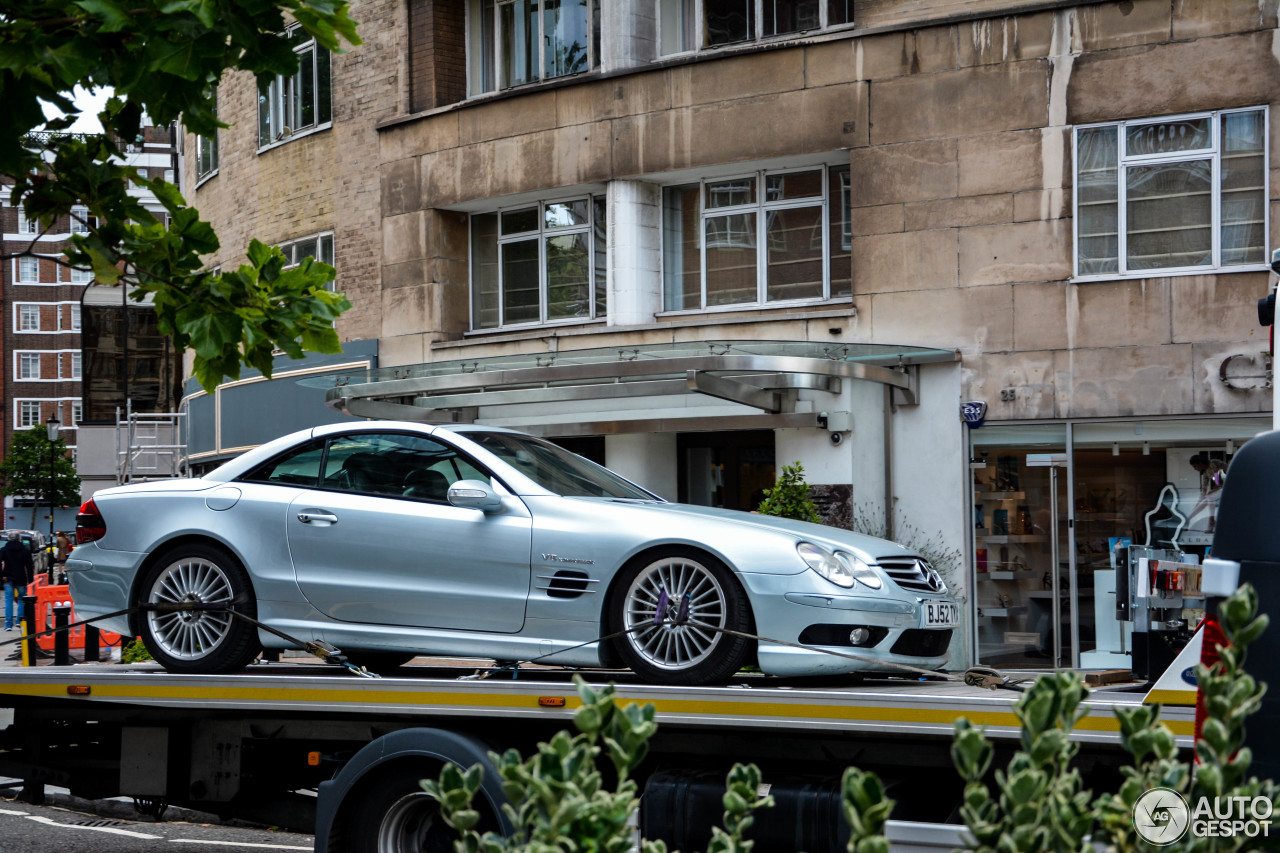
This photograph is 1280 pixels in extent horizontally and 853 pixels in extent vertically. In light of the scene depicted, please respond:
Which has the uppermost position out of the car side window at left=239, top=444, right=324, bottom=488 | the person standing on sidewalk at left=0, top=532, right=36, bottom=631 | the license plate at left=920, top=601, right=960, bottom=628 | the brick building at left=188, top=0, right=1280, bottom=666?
the brick building at left=188, top=0, right=1280, bottom=666

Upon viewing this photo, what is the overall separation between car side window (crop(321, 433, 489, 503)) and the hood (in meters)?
0.75

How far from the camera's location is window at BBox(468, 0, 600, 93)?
1861 centimetres

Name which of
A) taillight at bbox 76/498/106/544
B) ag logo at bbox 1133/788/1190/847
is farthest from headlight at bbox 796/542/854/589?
taillight at bbox 76/498/106/544

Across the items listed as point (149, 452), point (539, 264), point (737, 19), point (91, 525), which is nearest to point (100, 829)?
point (91, 525)

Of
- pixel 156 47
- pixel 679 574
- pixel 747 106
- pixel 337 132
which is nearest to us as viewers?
pixel 156 47

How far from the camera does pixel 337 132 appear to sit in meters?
21.1

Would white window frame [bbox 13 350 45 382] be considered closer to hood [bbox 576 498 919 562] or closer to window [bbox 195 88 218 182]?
window [bbox 195 88 218 182]

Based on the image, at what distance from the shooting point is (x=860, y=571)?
20.9 feet

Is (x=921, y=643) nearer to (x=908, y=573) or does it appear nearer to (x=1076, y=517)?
(x=908, y=573)

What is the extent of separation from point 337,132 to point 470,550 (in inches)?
617

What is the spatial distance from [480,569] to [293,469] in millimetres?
1339

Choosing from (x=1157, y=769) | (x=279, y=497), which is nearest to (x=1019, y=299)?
(x=279, y=497)

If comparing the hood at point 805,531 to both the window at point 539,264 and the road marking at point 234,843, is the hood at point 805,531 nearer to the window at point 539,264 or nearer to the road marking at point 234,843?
the road marking at point 234,843

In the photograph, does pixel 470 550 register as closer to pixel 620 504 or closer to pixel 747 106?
pixel 620 504
